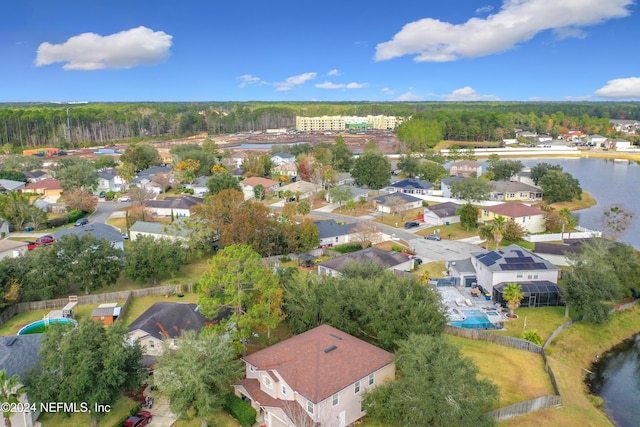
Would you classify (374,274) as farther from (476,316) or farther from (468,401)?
(468,401)

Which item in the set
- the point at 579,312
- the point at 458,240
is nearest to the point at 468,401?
the point at 579,312

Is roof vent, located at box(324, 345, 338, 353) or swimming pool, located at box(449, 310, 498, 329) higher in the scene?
roof vent, located at box(324, 345, 338, 353)

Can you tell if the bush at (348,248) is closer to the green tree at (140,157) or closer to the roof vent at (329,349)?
the roof vent at (329,349)

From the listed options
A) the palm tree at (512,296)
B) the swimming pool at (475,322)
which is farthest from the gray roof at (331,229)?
the palm tree at (512,296)

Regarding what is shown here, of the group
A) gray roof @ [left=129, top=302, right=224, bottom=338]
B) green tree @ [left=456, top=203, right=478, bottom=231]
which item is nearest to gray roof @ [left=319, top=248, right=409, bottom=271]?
gray roof @ [left=129, top=302, right=224, bottom=338]

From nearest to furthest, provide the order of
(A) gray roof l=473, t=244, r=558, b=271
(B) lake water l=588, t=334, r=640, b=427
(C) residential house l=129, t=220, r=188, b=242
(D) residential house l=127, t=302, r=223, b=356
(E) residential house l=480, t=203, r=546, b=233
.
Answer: (B) lake water l=588, t=334, r=640, b=427 < (D) residential house l=127, t=302, r=223, b=356 < (A) gray roof l=473, t=244, r=558, b=271 < (C) residential house l=129, t=220, r=188, b=242 < (E) residential house l=480, t=203, r=546, b=233

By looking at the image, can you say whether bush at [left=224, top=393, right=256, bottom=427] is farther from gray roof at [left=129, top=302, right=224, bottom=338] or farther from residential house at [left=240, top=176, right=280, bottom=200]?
residential house at [left=240, top=176, right=280, bottom=200]

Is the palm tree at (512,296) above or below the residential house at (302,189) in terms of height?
below
